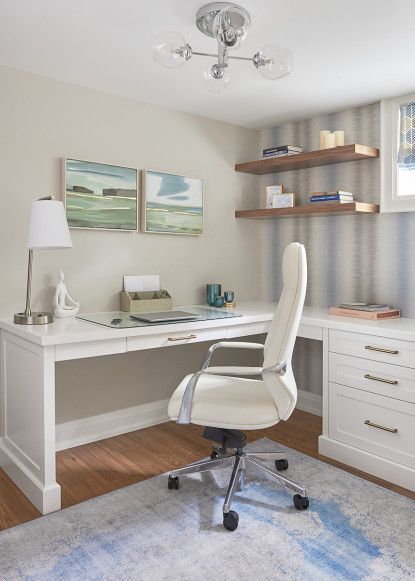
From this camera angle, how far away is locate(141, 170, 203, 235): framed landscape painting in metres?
3.37

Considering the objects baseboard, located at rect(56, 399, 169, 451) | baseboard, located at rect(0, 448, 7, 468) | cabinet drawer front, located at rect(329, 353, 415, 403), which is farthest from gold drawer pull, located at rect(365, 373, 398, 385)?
baseboard, located at rect(0, 448, 7, 468)

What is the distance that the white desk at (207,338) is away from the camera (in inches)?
92.3

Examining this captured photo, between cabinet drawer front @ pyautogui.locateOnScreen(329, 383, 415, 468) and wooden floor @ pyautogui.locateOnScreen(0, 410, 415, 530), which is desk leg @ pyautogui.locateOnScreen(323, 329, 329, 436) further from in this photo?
wooden floor @ pyautogui.locateOnScreen(0, 410, 415, 530)

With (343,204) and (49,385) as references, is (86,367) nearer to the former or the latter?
(49,385)

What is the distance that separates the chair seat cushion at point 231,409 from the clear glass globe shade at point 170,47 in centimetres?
151

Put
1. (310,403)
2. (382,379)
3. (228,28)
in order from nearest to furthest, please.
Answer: (228,28) → (382,379) → (310,403)

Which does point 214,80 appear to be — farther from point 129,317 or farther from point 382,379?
point 382,379

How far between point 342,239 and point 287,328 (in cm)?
160

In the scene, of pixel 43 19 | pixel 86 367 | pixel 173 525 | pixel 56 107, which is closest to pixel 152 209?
pixel 56 107

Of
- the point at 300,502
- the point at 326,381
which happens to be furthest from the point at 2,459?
the point at 326,381

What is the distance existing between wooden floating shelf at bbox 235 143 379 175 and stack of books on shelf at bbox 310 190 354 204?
0.25m

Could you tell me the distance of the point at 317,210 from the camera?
3.34m

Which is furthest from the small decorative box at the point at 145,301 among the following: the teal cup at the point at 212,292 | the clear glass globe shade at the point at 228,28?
the clear glass globe shade at the point at 228,28

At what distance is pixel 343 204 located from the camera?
10.5 feet
